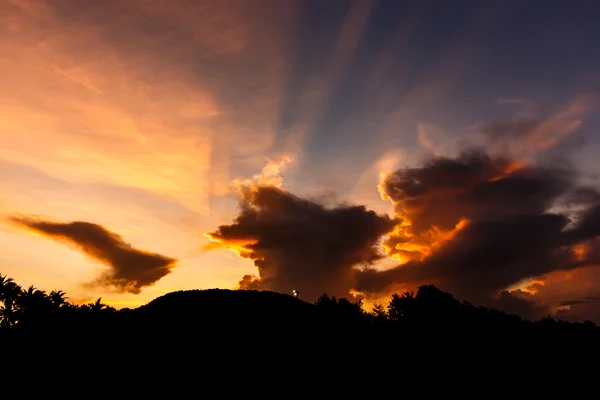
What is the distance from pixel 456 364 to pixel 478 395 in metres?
6.09

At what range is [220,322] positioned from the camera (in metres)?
58.0

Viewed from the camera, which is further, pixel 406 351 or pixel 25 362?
pixel 406 351

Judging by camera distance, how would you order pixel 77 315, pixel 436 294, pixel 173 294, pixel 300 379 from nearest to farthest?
pixel 300 379 → pixel 77 315 → pixel 173 294 → pixel 436 294

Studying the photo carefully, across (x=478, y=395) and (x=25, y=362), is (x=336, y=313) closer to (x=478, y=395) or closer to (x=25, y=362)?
(x=478, y=395)

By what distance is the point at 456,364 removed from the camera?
5047 centimetres

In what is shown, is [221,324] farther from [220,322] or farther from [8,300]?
[8,300]

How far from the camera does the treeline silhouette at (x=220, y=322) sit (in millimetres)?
55353

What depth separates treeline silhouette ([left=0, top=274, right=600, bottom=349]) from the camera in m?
55.4

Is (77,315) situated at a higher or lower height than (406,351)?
higher

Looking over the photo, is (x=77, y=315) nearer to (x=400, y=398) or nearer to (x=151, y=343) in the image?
(x=151, y=343)

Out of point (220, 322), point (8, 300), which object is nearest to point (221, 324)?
point (220, 322)

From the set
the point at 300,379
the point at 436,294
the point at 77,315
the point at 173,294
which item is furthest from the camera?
the point at 436,294

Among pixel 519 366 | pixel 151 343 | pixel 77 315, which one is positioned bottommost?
pixel 519 366

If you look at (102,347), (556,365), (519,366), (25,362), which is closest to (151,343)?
(102,347)
